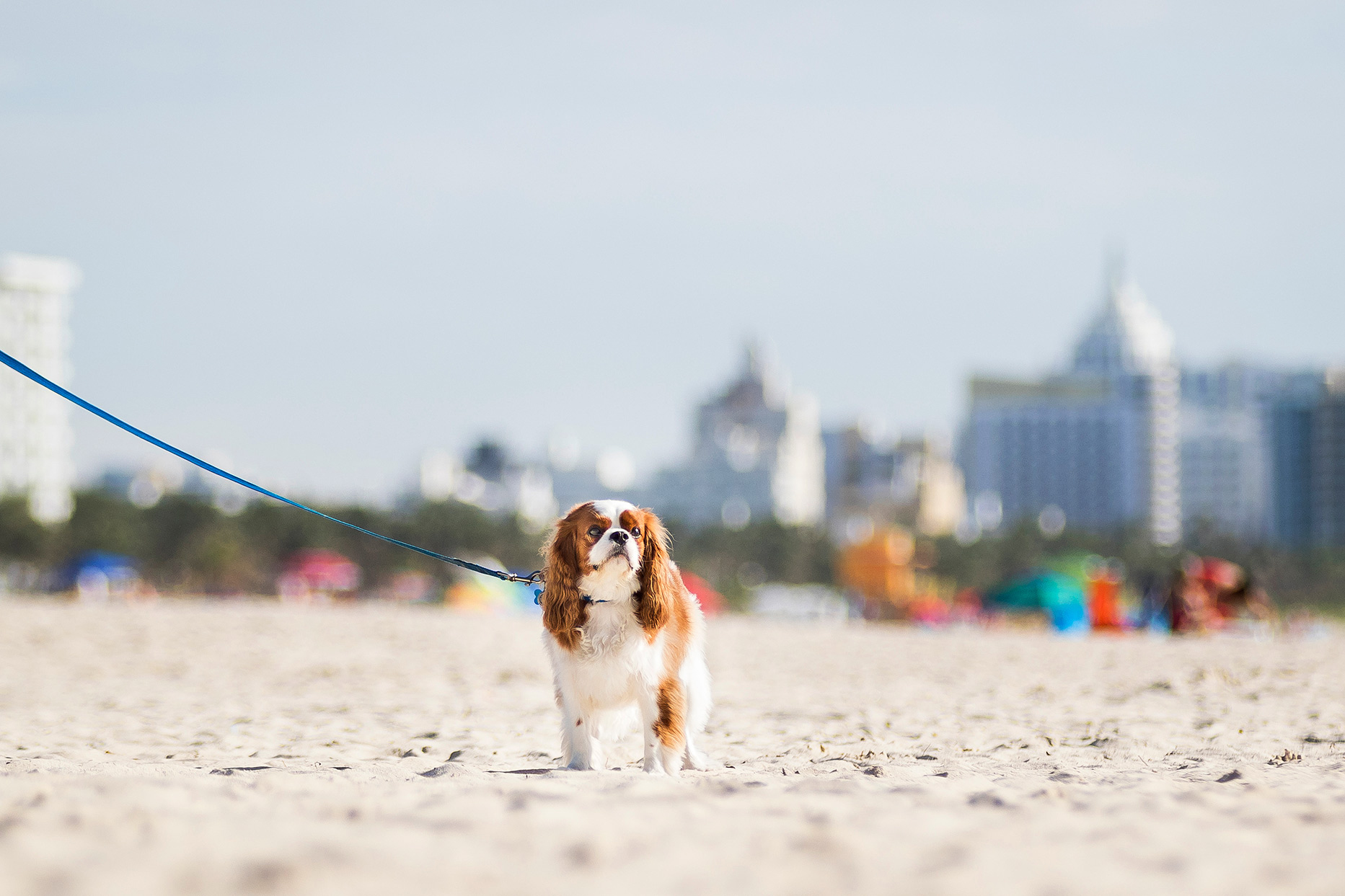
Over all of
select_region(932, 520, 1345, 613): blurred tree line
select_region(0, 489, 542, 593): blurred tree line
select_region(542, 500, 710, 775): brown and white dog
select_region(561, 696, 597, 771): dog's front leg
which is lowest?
select_region(932, 520, 1345, 613): blurred tree line

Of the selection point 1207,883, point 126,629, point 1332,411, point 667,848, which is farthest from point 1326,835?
point 1332,411

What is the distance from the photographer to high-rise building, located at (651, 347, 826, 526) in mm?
148000

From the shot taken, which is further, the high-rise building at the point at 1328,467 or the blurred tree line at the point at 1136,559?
the high-rise building at the point at 1328,467

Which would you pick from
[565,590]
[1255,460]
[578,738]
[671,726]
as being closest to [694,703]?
[671,726]

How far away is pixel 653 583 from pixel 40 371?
12607 cm

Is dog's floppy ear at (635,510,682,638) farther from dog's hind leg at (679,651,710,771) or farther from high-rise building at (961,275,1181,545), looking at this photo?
high-rise building at (961,275,1181,545)

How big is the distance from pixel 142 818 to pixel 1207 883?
2563mm

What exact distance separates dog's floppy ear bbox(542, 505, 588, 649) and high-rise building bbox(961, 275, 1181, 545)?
146 m

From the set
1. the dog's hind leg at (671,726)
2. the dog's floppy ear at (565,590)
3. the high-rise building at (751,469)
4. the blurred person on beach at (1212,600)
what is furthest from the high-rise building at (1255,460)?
the dog's floppy ear at (565,590)

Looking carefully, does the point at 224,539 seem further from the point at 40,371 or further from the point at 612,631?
the point at 40,371

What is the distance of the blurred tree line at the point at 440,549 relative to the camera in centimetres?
5403

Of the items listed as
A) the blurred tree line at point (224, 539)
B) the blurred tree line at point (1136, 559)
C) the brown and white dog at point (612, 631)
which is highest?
the brown and white dog at point (612, 631)

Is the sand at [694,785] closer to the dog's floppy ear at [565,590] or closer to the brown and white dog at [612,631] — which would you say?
the brown and white dog at [612,631]

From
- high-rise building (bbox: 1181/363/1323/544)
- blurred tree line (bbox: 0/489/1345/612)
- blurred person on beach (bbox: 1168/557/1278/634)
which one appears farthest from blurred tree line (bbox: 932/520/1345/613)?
high-rise building (bbox: 1181/363/1323/544)
